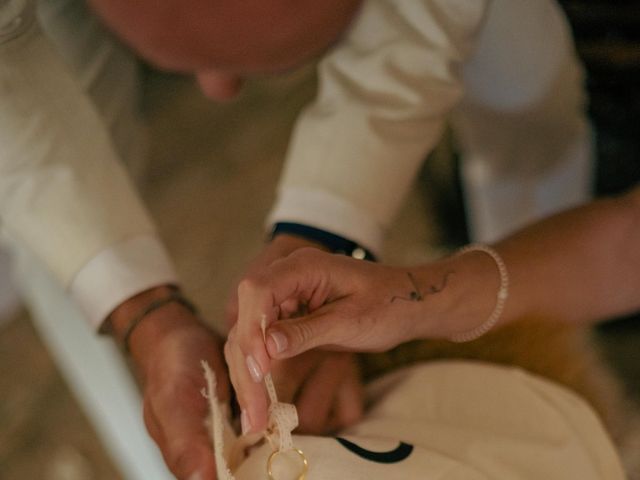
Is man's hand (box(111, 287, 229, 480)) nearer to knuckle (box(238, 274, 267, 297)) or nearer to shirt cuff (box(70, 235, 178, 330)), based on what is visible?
shirt cuff (box(70, 235, 178, 330))

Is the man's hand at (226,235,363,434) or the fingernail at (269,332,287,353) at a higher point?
the fingernail at (269,332,287,353)

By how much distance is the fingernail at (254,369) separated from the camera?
19.4 inches

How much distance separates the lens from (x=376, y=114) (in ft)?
2.47

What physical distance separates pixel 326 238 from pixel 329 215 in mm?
23

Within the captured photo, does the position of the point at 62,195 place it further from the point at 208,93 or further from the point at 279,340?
the point at 279,340

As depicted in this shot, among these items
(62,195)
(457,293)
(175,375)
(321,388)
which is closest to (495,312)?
(457,293)

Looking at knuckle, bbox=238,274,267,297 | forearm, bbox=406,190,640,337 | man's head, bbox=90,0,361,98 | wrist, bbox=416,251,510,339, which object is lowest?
forearm, bbox=406,190,640,337

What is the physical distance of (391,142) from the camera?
756 millimetres

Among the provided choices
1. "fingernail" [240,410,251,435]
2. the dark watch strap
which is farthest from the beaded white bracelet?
"fingernail" [240,410,251,435]

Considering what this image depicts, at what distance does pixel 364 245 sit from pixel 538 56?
1.03 ft

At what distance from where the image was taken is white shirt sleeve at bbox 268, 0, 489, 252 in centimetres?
73

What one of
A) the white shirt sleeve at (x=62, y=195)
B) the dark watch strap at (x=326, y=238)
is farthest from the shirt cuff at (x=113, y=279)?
the dark watch strap at (x=326, y=238)

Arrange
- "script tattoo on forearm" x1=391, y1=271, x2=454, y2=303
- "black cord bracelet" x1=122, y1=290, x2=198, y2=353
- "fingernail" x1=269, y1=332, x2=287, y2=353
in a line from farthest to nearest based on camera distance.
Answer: "black cord bracelet" x1=122, y1=290, x2=198, y2=353, "script tattoo on forearm" x1=391, y1=271, x2=454, y2=303, "fingernail" x1=269, y1=332, x2=287, y2=353

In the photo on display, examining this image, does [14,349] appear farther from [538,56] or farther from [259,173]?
[538,56]
